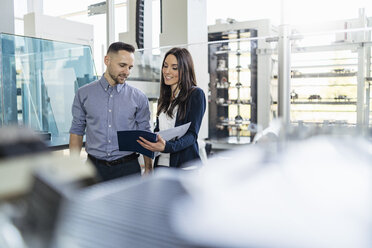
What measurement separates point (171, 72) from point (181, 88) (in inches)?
4.5

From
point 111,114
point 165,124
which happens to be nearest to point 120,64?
point 111,114

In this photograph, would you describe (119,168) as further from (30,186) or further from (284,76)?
(30,186)

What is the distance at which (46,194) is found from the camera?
0.75 feet

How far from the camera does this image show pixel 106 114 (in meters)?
1.91

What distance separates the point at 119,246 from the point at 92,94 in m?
1.80

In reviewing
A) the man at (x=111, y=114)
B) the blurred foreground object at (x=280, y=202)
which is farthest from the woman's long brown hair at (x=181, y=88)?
the blurred foreground object at (x=280, y=202)

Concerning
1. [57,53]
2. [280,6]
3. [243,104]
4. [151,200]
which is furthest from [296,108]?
[243,104]

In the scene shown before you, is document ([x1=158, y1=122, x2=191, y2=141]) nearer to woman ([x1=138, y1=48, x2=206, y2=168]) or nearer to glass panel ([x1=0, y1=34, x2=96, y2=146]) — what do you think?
woman ([x1=138, y1=48, x2=206, y2=168])

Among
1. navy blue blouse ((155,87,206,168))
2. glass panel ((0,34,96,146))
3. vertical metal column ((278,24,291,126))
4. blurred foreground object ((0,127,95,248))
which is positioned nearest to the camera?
blurred foreground object ((0,127,95,248))

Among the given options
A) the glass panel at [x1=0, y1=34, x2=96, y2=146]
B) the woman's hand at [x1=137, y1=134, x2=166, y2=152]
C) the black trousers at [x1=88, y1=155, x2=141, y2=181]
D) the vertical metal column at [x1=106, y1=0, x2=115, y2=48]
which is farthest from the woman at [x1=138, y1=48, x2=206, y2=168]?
the vertical metal column at [x1=106, y1=0, x2=115, y2=48]

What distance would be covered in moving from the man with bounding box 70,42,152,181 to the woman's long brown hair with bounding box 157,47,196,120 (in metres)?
0.14

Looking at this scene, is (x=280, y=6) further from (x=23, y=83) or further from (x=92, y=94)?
(x=23, y=83)

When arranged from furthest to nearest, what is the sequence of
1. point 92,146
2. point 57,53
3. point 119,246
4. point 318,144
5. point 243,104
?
point 243,104 < point 57,53 < point 92,146 < point 318,144 < point 119,246

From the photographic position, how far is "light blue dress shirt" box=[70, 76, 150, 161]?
1897 millimetres
